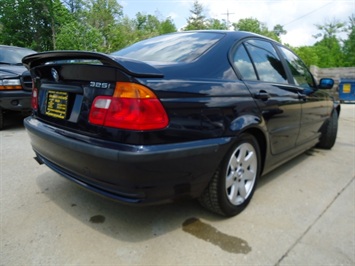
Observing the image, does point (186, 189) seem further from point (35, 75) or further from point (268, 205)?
point (35, 75)

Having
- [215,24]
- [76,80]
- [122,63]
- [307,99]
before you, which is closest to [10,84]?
[76,80]

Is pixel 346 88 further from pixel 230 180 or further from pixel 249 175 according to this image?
pixel 230 180

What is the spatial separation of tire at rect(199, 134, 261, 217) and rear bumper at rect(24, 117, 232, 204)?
0.14 metres

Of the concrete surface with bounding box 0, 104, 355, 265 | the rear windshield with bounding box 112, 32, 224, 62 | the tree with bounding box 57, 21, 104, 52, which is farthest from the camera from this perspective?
the tree with bounding box 57, 21, 104, 52

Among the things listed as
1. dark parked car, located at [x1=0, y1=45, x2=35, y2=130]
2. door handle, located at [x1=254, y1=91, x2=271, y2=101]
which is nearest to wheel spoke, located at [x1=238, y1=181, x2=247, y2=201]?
door handle, located at [x1=254, y1=91, x2=271, y2=101]

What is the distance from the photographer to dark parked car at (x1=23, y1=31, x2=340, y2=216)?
5.28ft

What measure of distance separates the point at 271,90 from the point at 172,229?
1482 millimetres

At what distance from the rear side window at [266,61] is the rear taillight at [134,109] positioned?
1.29 metres

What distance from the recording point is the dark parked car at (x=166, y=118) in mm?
1610

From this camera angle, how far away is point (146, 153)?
61.6 inches

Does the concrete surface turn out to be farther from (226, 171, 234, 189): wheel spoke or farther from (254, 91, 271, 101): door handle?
(254, 91, 271, 101): door handle

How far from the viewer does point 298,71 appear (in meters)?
3.39

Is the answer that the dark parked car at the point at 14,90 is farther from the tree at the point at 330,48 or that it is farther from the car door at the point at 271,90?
the tree at the point at 330,48

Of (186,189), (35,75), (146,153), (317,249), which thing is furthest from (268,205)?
(35,75)
